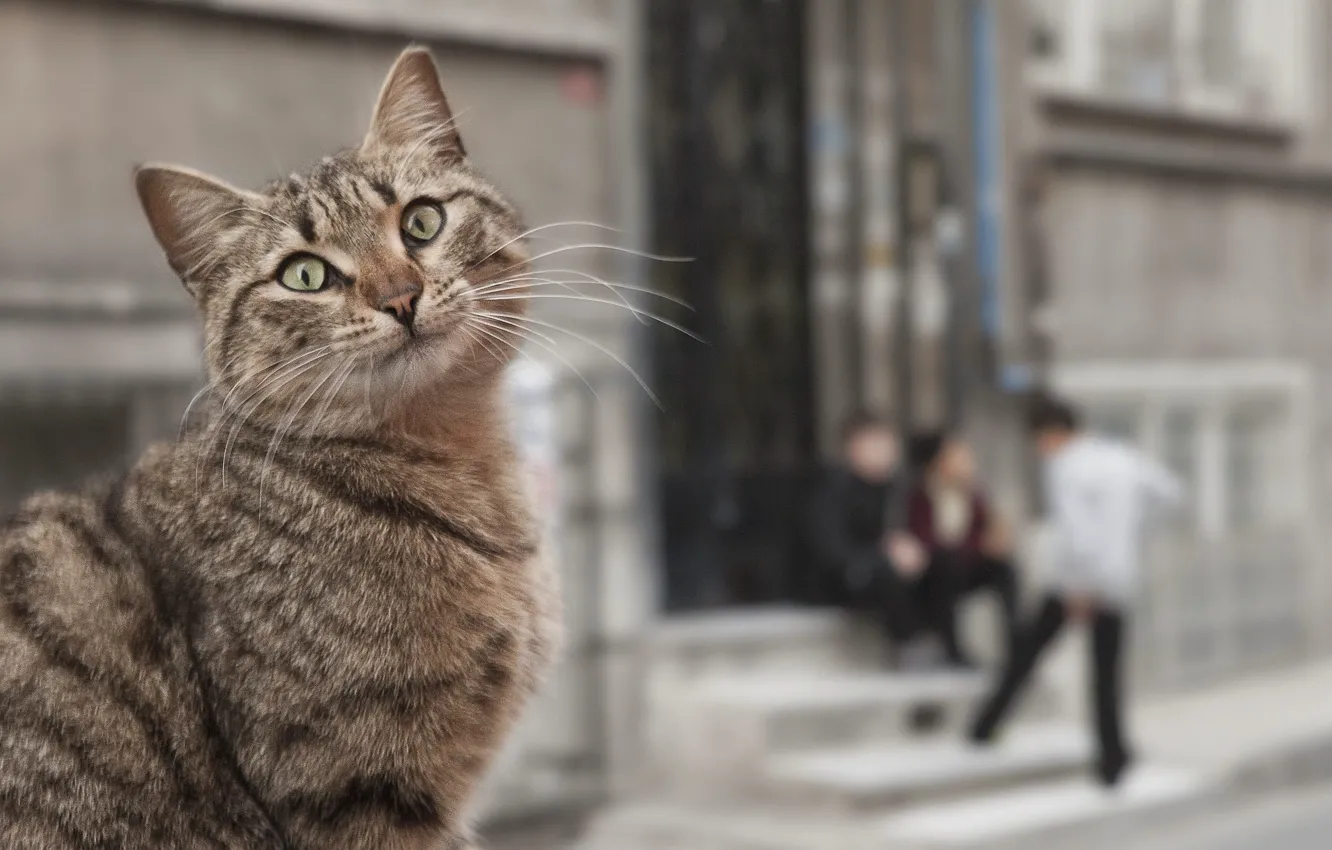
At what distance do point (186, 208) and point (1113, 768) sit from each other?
4.38 m

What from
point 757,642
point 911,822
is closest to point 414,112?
point 911,822

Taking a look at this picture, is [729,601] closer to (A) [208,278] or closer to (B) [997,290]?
(B) [997,290]

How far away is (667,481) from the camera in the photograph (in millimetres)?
5852

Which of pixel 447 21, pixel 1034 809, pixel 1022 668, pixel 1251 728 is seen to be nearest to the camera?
pixel 447 21

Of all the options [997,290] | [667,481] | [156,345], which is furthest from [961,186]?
[156,345]

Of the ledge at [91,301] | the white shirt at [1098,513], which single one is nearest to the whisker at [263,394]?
the ledge at [91,301]

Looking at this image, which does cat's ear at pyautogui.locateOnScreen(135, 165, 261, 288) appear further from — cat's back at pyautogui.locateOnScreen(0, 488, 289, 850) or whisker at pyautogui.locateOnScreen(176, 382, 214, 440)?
cat's back at pyautogui.locateOnScreen(0, 488, 289, 850)

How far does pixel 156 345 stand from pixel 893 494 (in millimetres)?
2908

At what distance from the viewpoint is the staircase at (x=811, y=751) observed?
16.1 feet

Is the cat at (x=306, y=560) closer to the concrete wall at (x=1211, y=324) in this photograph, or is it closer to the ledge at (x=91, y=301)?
the ledge at (x=91, y=301)

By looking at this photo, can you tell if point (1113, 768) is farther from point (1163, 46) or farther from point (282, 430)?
point (282, 430)

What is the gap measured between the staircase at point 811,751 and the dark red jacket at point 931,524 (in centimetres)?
46

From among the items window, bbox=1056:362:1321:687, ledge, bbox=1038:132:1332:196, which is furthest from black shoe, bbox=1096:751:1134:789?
ledge, bbox=1038:132:1332:196

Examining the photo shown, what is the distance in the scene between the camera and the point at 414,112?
1.89 m
